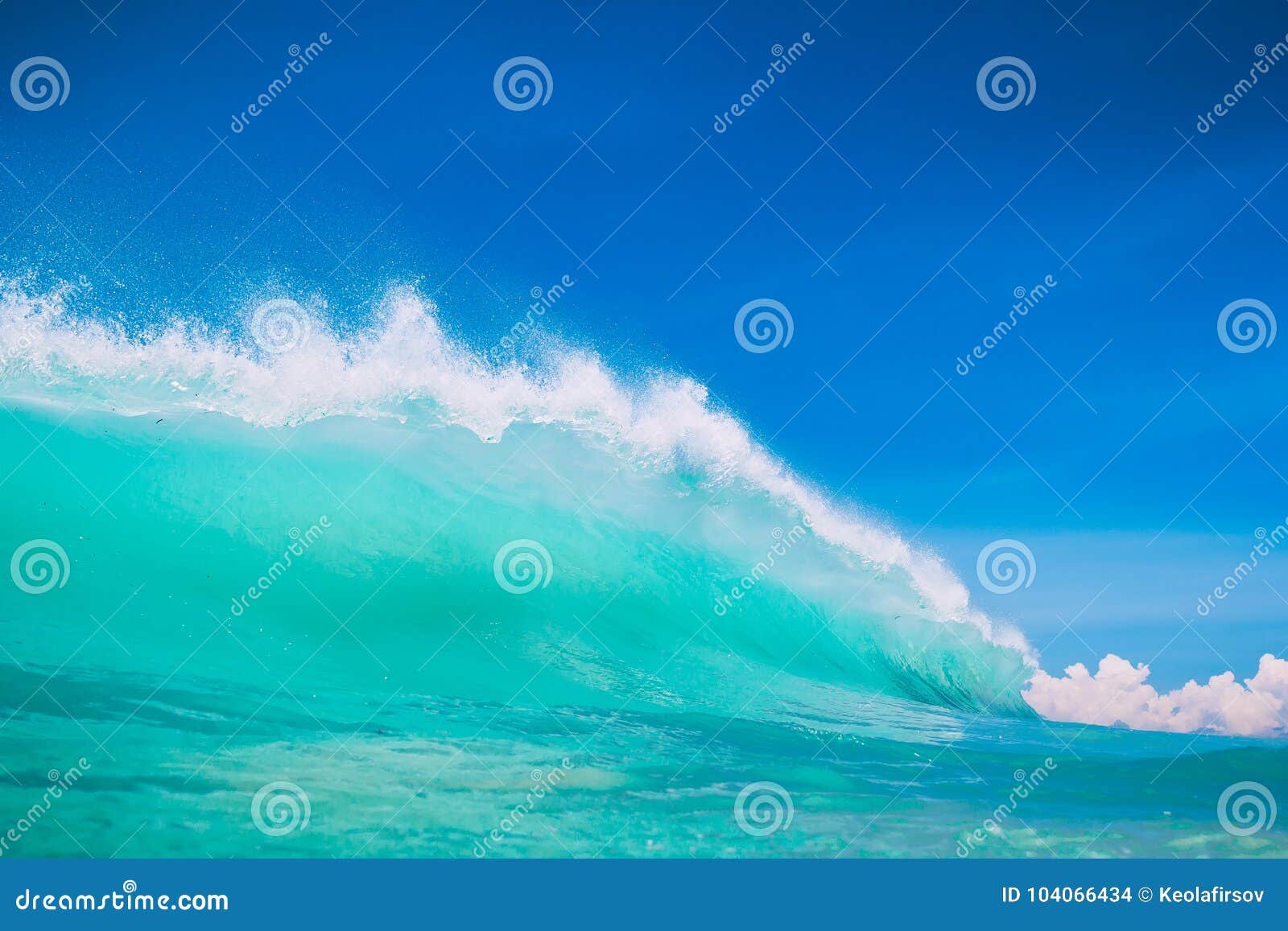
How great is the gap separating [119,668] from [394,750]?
1.58 metres

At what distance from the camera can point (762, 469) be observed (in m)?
7.02

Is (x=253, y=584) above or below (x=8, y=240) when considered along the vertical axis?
below

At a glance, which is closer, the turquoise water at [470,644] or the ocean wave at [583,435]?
the turquoise water at [470,644]

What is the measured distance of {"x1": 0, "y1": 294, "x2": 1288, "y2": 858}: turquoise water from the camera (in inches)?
163

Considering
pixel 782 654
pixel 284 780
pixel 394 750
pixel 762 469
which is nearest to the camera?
pixel 284 780

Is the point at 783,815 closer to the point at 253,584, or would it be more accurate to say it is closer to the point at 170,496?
the point at 253,584

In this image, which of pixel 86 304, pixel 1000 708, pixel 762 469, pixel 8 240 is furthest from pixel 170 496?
pixel 1000 708

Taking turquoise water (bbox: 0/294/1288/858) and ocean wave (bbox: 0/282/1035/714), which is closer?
turquoise water (bbox: 0/294/1288/858)

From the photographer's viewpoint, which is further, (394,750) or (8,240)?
(8,240)

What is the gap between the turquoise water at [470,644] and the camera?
4.15m

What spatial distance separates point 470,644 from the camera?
18.7ft

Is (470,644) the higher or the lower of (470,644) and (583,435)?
the lower

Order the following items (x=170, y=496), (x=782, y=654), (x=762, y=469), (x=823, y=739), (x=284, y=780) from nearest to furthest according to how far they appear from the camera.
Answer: (x=284, y=780), (x=823, y=739), (x=170, y=496), (x=782, y=654), (x=762, y=469)

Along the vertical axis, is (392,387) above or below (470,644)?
above
